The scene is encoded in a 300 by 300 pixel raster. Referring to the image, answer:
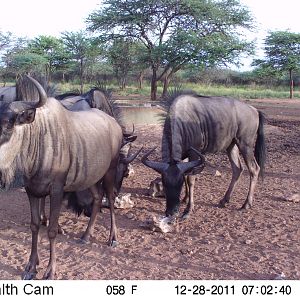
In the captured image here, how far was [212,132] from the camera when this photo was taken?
6555 mm

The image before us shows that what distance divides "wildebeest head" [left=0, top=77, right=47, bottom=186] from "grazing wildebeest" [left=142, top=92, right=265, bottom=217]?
244 centimetres

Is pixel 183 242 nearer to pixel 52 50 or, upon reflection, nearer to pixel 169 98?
pixel 169 98

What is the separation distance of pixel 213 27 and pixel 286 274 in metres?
28.9

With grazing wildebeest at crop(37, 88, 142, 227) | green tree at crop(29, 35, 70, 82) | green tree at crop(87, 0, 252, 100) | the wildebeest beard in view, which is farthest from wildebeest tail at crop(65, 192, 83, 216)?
green tree at crop(29, 35, 70, 82)

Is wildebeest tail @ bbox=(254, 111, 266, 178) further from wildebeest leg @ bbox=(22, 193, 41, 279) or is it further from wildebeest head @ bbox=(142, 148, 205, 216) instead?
wildebeest leg @ bbox=(22, 193, 41, 279)

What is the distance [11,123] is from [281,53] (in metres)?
39.5

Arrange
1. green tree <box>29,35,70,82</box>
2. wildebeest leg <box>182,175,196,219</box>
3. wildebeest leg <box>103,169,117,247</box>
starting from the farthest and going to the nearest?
green tree <box>29,35,70,82</box>, wildebeest leg <box>182,175,196,219</box>, wildebeest leg <box>103,169,117,247</box>

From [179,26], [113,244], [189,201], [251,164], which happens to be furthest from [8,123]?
[179,26]

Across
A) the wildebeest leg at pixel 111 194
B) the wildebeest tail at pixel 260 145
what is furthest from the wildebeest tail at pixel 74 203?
the wildebeest tail at pixel 260 145

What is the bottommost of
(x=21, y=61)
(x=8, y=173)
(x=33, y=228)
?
(x=33, y=228)

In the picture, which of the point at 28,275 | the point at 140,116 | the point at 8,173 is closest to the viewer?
the point at 8,173

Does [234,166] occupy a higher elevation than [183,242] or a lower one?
higher

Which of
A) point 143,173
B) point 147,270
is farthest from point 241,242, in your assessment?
point 143,173

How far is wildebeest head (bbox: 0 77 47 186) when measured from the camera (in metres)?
3.36
